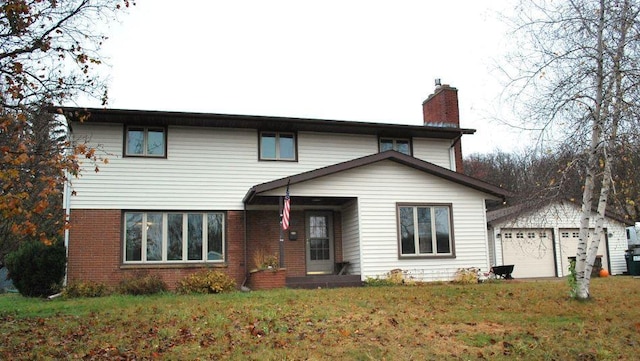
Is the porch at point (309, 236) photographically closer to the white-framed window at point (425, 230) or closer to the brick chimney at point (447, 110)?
the white-framed window at point (425, 230)

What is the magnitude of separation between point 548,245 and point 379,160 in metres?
10.8

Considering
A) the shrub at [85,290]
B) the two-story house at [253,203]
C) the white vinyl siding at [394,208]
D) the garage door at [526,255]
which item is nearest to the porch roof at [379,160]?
the two-story house at [253,203]

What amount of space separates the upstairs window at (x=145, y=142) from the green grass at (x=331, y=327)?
5.68m

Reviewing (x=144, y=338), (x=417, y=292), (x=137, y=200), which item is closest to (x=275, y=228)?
(x=137, y=200)

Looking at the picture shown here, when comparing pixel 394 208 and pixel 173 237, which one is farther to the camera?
pixel 394 208

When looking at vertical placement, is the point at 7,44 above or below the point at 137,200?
above

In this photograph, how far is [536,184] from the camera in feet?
42.1

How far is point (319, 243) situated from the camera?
1978cm

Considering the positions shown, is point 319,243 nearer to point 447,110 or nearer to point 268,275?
point 268,275

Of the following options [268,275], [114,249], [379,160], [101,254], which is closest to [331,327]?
[268,275]

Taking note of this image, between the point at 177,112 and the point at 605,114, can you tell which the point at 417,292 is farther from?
the point at 177,112

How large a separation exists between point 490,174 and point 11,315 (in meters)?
42.9

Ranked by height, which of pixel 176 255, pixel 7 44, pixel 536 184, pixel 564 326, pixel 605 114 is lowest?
pixel 564 326

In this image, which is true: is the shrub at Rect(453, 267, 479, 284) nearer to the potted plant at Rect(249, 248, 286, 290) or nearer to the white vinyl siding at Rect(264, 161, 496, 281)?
the white vinyl siding at Rect(264, 161, 496, 281)
